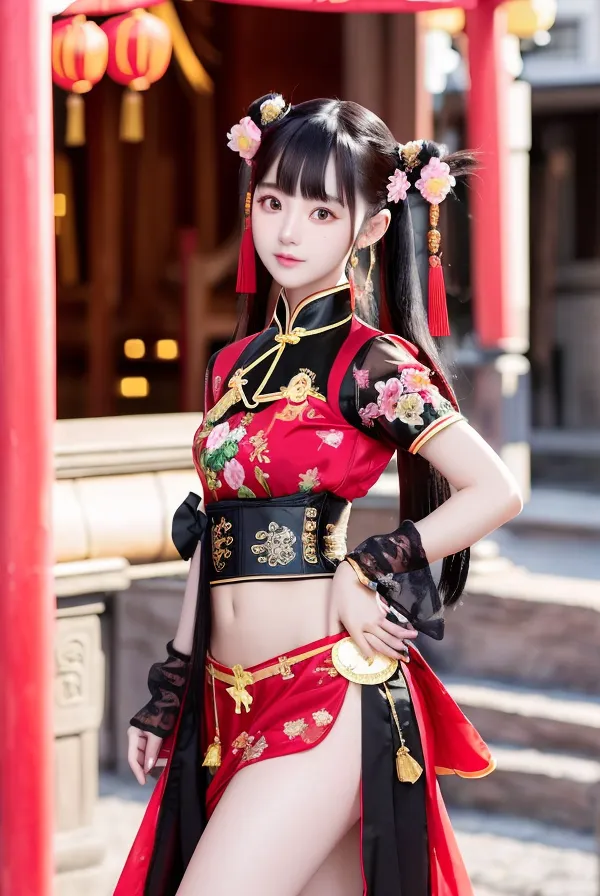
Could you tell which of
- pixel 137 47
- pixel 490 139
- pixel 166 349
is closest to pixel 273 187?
pixel 137 47

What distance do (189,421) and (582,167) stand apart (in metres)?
Result: 6.42

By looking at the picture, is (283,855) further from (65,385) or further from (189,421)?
(65,385)

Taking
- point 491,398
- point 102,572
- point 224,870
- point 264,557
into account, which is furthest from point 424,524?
point 491,398

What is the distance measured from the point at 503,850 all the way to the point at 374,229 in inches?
94.2

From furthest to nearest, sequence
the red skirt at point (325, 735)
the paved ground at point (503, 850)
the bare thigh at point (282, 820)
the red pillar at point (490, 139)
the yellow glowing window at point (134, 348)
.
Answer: the yellow glowing window at point (134, 348)
the red pillar at point (490, 139)
the paved ground at point (503, 850)
the red skirt at point (325, 735)
the bare thigh at point (282, 820)

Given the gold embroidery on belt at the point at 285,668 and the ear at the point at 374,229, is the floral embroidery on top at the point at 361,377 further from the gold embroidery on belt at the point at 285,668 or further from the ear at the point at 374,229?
the gold embroidery on belt at the point at 285,668

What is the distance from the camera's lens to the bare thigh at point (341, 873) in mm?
1938

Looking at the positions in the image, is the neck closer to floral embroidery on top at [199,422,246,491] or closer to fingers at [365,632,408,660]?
floral embroidery on top at [199,422,246,491]

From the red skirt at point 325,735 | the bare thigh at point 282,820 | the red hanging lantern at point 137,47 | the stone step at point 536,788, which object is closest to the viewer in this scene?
the bare thigh at point 282,820

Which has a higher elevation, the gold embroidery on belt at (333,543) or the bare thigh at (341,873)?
the gold embroidery on belt at (333,543)

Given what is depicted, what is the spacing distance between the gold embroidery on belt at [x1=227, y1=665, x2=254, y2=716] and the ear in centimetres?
70

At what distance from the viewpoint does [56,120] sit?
775 cm

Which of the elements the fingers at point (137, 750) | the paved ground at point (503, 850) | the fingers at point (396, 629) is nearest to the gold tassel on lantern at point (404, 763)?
the fingers at point (396, 629)

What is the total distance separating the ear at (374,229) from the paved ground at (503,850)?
7.11 ft
